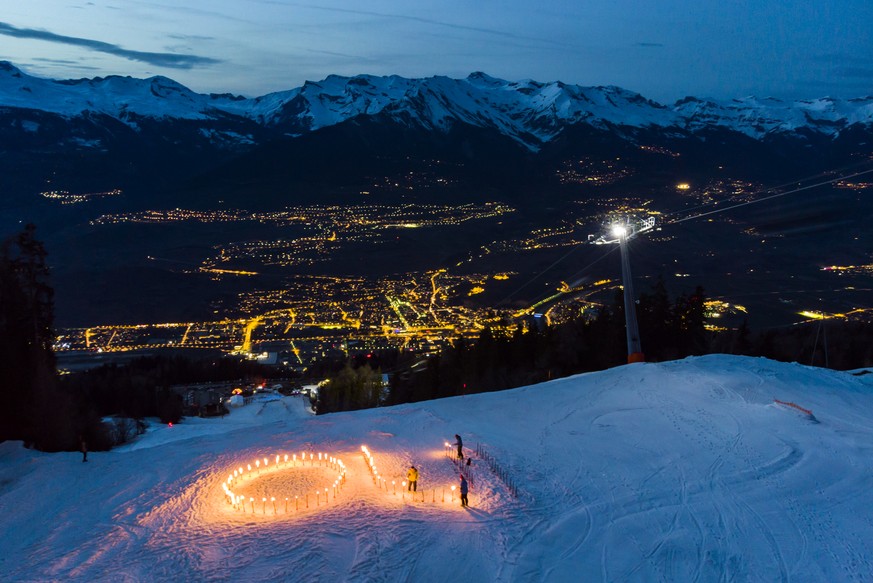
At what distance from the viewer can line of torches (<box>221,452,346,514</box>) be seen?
14.5 metres

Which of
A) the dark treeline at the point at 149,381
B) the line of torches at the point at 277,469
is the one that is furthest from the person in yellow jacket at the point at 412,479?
the dark treeline at the point at 149,381

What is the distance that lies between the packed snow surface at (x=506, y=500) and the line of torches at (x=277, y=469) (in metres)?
0.12

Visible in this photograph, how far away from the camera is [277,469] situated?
675 inches

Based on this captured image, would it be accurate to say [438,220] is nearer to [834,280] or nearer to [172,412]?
[834,280]

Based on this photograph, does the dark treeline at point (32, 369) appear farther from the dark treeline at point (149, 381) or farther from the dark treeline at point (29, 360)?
the dark treeline at point (149, 381)

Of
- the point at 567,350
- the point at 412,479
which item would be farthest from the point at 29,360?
the point at 567,350

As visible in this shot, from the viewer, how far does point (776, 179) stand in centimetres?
18850

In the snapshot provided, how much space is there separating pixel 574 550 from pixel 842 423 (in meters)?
11.6

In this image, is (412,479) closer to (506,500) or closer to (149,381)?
(506,500)

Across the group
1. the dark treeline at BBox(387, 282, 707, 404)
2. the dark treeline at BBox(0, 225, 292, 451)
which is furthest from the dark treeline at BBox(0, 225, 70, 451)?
the dark treeline at BBox(387, 282, 707, 404)

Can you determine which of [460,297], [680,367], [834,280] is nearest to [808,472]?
[680,367]

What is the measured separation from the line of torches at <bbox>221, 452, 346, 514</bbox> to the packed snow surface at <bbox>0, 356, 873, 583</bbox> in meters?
0.12

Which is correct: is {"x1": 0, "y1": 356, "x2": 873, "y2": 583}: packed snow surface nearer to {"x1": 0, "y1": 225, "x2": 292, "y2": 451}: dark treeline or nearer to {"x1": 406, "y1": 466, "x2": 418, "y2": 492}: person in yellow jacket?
{"x1": 406, "y1": 466, "x2": 418, "y2": 492}: person in yellow jacket

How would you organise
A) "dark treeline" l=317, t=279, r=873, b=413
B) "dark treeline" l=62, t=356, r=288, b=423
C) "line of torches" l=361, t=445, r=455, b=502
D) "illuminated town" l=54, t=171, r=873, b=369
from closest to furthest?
"line of torches" l=361, t=445, r=455, b=502 < "dark treeline" l=317, t=279, r=873, b=413 < "dark treeline" l=62, t=356, r=288, b=423 < "illuminated town" l=54, t=171, r=873, b=369
